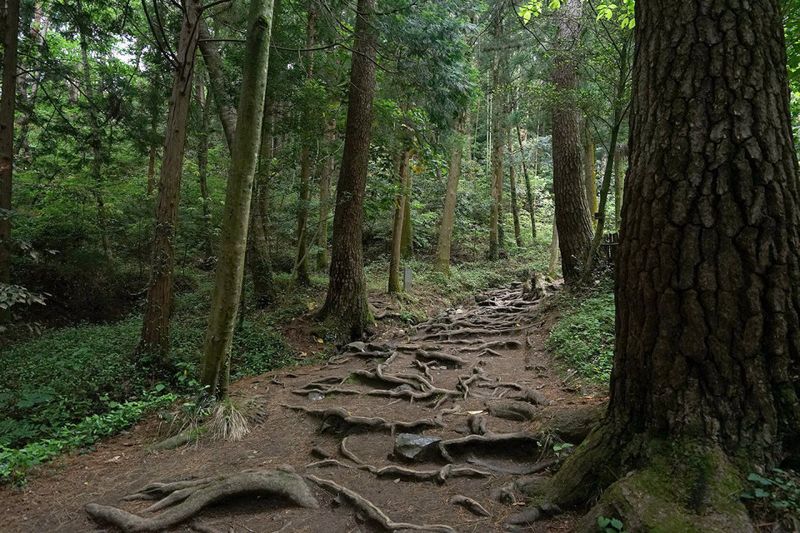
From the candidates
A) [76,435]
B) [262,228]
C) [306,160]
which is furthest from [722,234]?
[306,160]

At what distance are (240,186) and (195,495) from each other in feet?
11.2

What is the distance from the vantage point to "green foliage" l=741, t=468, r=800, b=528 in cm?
236

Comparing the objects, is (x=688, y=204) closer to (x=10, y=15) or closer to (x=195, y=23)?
(x=195, y=23)

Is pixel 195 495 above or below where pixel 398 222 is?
below

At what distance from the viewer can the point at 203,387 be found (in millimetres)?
5801

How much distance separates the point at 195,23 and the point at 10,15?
4862 millimetres

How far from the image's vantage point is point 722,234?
2732 mm

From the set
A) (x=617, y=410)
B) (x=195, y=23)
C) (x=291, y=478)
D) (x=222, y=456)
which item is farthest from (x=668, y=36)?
(x=195, y=23)

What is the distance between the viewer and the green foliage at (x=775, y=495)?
2.36m

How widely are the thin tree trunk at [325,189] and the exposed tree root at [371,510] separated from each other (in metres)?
7.54

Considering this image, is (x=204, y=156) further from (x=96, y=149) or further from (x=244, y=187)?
(x=244, y=187)

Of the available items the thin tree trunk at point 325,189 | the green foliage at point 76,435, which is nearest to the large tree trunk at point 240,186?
the green foliage at point 76,435

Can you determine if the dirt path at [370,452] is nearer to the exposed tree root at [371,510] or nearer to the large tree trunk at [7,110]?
the exposed tree root at [371,510]

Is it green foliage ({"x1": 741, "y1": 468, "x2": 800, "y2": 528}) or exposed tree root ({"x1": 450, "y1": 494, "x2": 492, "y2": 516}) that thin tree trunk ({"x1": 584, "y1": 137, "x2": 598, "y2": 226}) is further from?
green foliage ({"x1": 741, "y1": 468, "x2": 800, "y2": 528})
